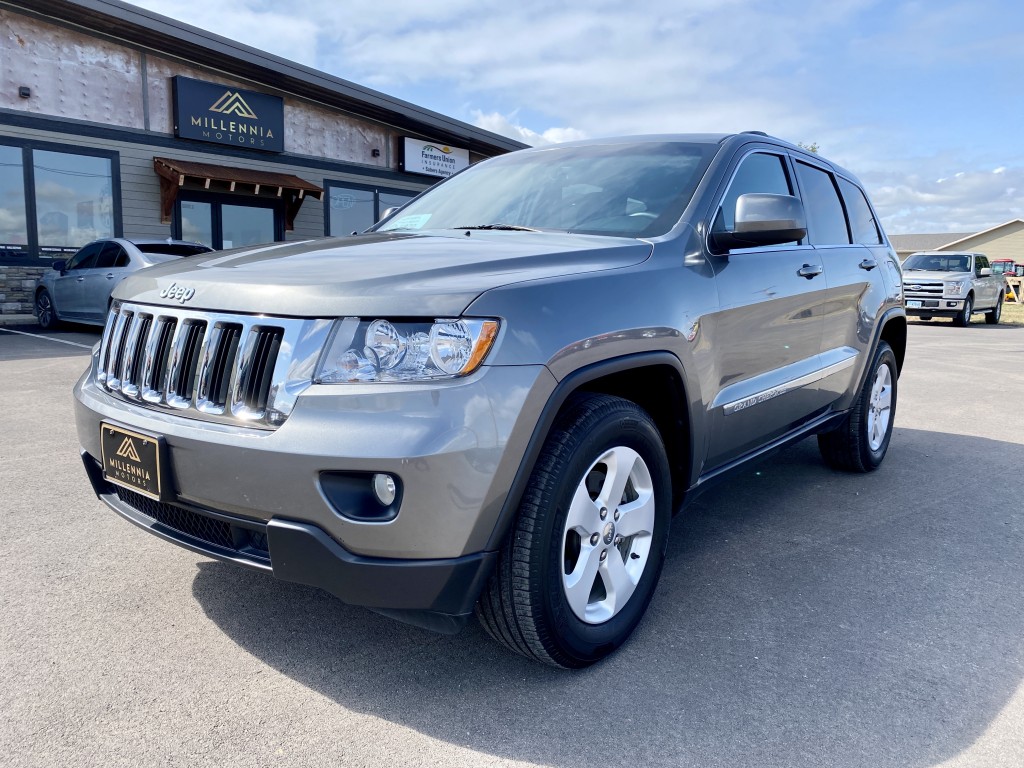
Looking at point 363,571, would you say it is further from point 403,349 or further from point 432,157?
point 432,157

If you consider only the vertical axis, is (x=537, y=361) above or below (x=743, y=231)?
below

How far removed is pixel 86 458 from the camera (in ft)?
8.87

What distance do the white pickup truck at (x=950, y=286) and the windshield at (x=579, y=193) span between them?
674 inches

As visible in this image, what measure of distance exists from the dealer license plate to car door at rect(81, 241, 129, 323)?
8796mm

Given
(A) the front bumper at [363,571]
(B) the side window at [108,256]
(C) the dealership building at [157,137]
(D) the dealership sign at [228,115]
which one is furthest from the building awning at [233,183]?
(A) the front bumper at [363,571]

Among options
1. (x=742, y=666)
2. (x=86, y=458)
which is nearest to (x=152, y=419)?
(x=86, y=458)

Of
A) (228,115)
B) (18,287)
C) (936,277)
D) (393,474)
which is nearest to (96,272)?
(18,287)

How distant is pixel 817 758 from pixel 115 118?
49.9 feet

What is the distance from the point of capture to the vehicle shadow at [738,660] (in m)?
2.12

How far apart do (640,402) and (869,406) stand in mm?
2483

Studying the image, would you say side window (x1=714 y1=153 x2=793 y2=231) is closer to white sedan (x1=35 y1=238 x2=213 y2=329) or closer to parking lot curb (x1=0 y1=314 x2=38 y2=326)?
white sedan (x1=35 y1=238 x2=213 y2=329)

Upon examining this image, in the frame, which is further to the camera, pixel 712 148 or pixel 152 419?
pixel 712 148

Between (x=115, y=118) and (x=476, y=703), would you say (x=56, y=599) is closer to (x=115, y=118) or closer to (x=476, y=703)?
(x=476, y=703)

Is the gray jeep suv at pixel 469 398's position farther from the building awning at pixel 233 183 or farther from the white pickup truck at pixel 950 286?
the white pickup truck at pixel 950 286
